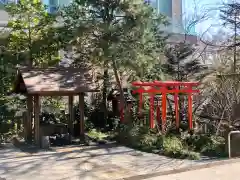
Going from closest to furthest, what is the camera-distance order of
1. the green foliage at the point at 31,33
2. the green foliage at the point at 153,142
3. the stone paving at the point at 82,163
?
1. the stone paving at the point at 82,163
2. the green foliage at the point at 153,142
3. the green foliage at the point at 31,33

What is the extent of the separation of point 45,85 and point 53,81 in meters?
0.42

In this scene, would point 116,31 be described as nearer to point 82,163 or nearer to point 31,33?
point 31,33

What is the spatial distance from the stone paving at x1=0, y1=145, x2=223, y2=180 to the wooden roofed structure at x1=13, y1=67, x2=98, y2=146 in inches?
63.0

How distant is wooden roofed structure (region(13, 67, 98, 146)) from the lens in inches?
475

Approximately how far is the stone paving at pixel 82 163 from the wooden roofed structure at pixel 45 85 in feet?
5.25

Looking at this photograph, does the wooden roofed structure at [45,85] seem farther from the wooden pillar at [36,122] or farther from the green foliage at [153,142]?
the green foliage at [153,142]

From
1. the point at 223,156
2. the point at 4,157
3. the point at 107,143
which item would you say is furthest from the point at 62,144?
the point at 223,156

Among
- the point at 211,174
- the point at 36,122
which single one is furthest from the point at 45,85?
the point at 211,174

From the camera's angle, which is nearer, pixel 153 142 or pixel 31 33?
pixel 153 142

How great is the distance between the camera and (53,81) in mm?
12508

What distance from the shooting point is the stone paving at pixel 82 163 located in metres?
8.45

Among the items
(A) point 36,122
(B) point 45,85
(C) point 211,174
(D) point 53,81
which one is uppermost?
(D) point 53,81

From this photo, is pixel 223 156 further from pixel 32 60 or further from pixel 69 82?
pixel 32 60

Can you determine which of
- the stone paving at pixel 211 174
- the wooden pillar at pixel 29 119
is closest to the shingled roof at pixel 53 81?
the wooden pillar at pixel 29 119
